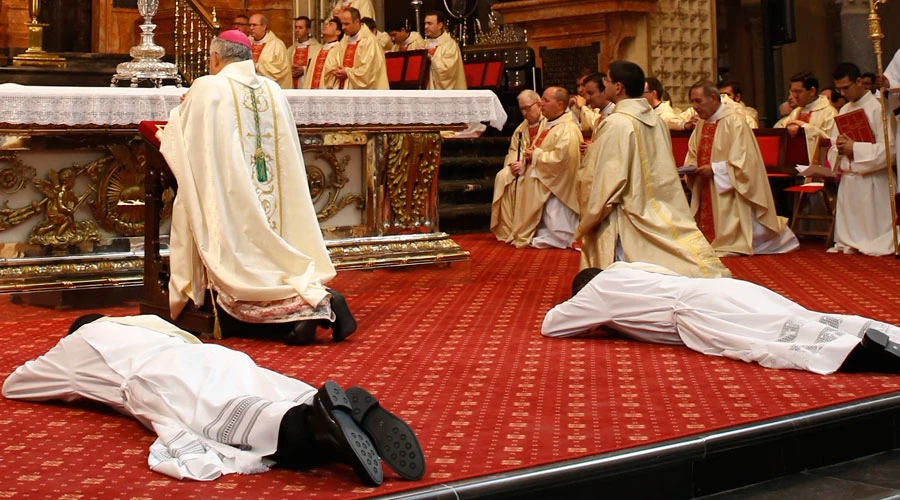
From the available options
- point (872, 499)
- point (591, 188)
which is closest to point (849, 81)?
point (591, 188)

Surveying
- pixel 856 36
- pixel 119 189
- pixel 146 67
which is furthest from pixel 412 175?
pixel 856 36

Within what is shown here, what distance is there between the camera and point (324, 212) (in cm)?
748

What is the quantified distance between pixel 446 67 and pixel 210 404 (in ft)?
37.6

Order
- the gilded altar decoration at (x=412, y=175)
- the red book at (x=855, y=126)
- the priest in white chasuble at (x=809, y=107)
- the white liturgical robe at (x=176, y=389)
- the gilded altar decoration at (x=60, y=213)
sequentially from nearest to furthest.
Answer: the white liturgical robe at (x=176, y=389) → the gilded altar decoration at (x=60, y=213) → the gilded altar decoration at (x=412, y=175) → the red book at (x=855, y=126) → the priest in white chasuble at (x=809, y=107)

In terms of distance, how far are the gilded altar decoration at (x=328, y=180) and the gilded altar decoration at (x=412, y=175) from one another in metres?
0.29

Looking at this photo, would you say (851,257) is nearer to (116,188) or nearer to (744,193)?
(744,193)

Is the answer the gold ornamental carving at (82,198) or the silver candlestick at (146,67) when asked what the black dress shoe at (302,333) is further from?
the silver candlestick at (146,67)

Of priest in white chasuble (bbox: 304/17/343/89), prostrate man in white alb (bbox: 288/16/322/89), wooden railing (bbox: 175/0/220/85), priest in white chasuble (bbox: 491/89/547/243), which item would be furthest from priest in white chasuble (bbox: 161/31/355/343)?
prostrate man in white alb (bbox: 288/16/322/89)

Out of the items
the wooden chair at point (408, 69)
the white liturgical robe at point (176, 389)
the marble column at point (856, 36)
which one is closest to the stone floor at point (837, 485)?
the white liturgical robe at point (176, 389)

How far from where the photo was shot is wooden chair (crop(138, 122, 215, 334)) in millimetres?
5891

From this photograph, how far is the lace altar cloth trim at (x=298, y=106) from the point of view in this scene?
6254mm

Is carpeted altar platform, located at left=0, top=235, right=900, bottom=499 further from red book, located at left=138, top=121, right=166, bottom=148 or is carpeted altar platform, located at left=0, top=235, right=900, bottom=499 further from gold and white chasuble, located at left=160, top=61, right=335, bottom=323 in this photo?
red book, located at left=138, top=121, right=166, bottom=148

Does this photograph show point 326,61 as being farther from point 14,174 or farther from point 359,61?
point 14,174

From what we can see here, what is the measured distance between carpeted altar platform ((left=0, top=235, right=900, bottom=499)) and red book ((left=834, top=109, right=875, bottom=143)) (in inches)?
130
